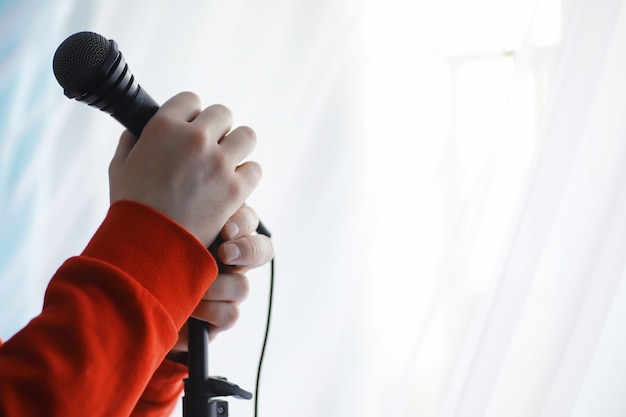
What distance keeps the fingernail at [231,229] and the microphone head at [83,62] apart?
15 cm

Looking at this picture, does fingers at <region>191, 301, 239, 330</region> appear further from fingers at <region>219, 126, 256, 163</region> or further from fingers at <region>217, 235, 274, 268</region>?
fingers at <region>219, 126, 256, 163</region>

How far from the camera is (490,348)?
696 millimetres

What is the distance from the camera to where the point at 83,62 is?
1.52 ft

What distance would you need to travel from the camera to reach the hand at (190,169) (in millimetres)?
450

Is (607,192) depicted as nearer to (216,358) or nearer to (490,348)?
(490,348)

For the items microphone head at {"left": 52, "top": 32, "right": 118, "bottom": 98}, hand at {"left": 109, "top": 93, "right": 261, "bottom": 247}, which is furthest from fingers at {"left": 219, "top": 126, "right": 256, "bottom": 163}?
microphone head at {"left": 52, "top": 32, "right": 118, "bottom": 98}

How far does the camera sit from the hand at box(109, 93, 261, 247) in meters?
0.45

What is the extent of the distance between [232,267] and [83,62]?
0.23 m

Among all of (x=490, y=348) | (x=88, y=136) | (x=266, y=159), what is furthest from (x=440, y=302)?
(x=88, y=136)

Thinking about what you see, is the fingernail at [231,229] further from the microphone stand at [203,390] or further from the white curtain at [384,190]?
the white curtain at [384,190]

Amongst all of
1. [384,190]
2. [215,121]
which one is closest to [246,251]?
[215,121]

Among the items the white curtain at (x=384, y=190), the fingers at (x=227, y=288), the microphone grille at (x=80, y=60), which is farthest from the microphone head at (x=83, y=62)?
the white curtain at (x=384, y=190)

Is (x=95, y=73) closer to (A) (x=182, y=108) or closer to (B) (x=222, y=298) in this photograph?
(A) (x=182, y=108)

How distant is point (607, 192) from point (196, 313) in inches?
18.1
